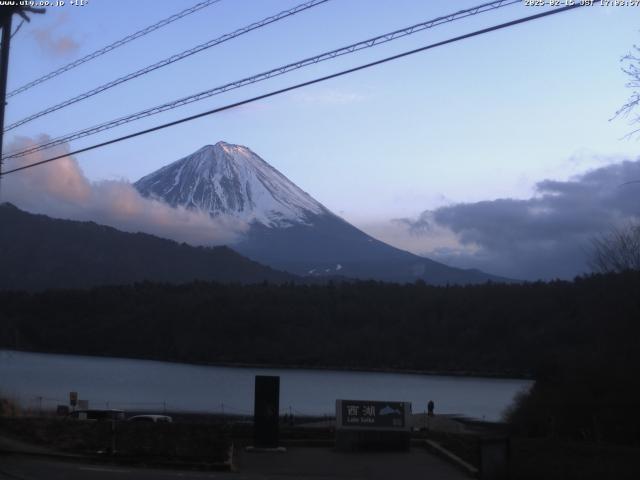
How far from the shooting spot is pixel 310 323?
444 feet

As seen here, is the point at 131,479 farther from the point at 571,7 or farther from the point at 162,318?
the point at 162,318

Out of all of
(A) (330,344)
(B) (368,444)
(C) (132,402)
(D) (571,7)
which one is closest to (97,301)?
(A) (330,344)

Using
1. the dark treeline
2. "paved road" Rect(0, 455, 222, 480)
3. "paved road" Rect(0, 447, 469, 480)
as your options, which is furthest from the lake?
"paved road" Rect(0, 455, 222, 480)

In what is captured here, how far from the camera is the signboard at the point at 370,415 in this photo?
21.2 m

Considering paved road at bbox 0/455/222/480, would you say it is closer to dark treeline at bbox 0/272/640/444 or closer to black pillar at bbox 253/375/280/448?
black pillar at bbox 253/375/280/448

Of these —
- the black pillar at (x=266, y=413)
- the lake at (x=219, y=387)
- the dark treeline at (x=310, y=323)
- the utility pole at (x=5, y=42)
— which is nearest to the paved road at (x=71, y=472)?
the black pillar at (x=266, y=413)

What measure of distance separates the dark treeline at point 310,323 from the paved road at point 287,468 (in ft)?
238

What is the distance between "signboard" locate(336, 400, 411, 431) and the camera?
69.4 ft

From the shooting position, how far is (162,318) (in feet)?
463

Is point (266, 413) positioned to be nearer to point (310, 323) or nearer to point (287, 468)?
point (287, 468)

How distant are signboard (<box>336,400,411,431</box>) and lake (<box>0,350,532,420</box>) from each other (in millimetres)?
35240

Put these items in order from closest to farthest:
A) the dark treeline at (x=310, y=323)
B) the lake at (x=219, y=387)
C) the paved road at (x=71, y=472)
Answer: the paved road at (x=71, y=472), the lake at (x=219, y=387), the dark treeline at (x=310, y=323)

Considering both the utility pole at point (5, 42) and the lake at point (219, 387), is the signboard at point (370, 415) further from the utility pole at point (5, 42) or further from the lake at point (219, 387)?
the lake at point (219, 387)

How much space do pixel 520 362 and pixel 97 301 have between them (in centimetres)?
7041
